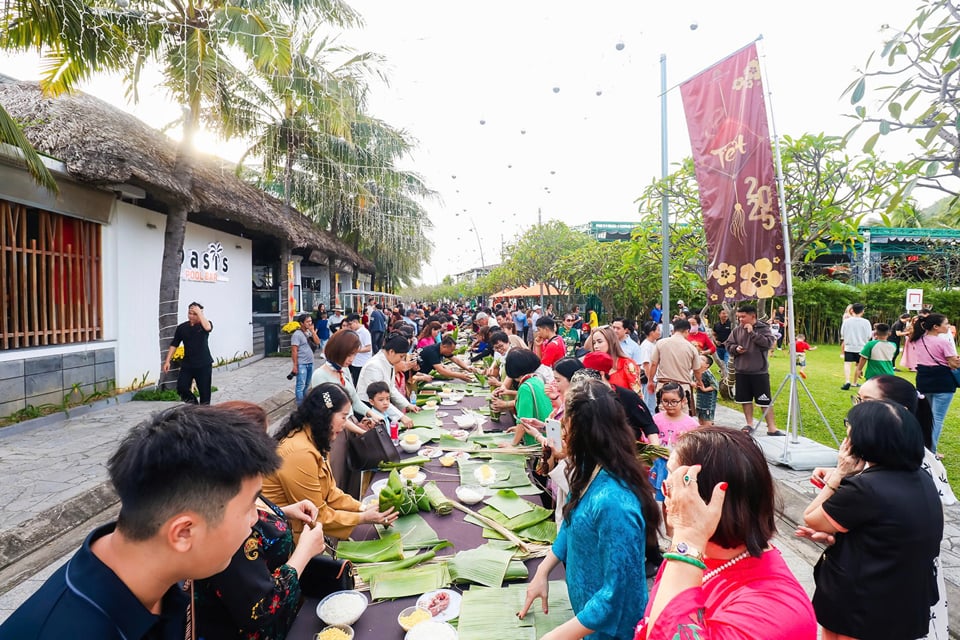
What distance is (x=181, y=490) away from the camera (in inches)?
44.0

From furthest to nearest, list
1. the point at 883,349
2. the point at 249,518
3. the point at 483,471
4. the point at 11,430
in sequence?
the point at 883,349
the point at 11,430
the point at 483,471
the point at 249,518

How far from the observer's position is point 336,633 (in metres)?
1.83

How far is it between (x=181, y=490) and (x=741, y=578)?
146 centimetres

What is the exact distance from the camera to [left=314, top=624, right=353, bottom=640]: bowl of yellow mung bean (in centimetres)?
181

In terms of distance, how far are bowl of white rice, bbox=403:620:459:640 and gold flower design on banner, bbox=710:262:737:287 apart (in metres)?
4.90

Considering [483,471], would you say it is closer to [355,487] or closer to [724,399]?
[355,487]

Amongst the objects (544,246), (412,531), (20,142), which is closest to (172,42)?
(20,142)

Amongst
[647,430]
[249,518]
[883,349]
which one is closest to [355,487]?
[647,430]

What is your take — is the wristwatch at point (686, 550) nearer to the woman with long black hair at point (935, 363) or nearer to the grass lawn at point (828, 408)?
the grass lawn at point (828, 408)

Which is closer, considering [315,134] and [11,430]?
[11,430]

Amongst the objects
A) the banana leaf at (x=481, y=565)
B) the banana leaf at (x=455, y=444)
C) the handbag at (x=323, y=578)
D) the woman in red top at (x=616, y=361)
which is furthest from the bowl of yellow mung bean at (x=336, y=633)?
the woman in red top at (x=616, y=361)

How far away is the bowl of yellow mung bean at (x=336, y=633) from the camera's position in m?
1.81

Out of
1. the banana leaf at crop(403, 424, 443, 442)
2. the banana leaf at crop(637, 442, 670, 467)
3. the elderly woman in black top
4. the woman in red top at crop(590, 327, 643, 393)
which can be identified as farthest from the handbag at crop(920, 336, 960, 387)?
the banana leaf at crop(403, 424, 443, 442)

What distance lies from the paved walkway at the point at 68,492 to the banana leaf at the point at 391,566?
2.64 meters
